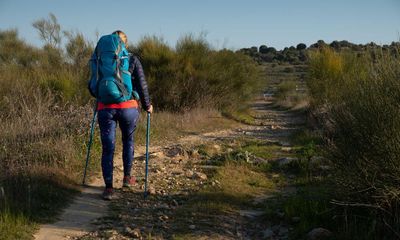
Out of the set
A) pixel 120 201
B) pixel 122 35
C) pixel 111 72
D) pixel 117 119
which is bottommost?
pixel 120 201

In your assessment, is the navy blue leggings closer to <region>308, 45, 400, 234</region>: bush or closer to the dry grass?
the dry grass

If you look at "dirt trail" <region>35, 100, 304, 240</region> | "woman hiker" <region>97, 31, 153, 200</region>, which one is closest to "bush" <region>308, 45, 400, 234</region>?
"dirt trail" <region>35, 100, 304, 240</region>

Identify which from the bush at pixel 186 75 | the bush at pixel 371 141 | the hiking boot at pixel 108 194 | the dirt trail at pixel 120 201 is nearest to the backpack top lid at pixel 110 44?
the hiking boot at pixel 108 194

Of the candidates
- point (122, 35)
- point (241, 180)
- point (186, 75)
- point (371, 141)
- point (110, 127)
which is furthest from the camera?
point (186, 75)

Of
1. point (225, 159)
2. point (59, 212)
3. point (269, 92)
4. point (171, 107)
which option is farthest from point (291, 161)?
point (269, 92)

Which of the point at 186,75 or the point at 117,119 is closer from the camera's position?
the point at 117,119

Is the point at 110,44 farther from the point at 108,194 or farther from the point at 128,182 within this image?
the point at 128,182

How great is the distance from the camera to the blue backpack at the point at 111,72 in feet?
17.9

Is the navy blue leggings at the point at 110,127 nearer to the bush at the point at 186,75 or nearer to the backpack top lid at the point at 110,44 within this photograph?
the backpack top lid at the point at 110,44

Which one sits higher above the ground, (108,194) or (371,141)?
(371,141)

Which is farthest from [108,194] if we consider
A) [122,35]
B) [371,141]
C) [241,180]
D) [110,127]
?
[371,141]

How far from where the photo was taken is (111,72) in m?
5.47

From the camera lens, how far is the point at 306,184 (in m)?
6.96

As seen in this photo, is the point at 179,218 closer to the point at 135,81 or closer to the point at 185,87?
the point at 135,81
